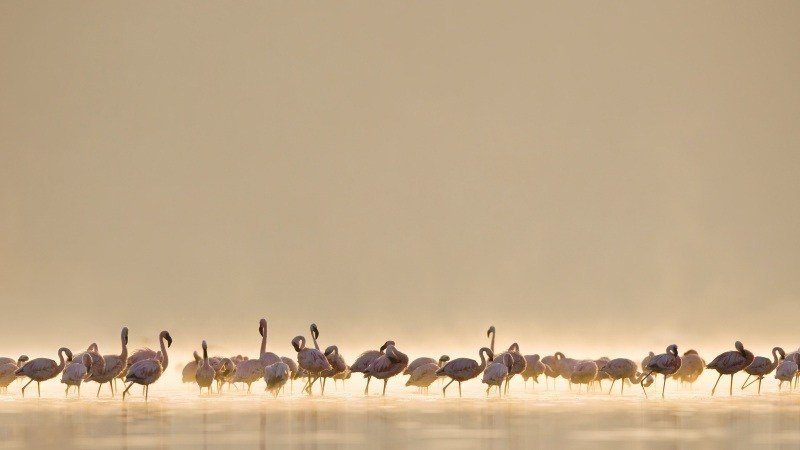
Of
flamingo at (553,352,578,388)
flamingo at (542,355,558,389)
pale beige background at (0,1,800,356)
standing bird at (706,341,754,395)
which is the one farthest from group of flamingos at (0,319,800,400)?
pale beige background at (0,1,800,356)

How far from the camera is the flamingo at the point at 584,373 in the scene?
2545 cm

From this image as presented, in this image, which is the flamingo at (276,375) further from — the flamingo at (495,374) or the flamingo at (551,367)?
the flamingo at (551,367)

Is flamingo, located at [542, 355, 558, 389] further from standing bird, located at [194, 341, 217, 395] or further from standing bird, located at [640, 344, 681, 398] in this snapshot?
standing bird, located at [194, 341, 217, 395]

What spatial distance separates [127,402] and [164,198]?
25.7 m

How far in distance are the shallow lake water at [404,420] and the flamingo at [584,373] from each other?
66 cm

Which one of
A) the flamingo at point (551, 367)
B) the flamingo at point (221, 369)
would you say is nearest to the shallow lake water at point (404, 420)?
the flamingo at point (221, 369)

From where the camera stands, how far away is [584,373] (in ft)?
83.8

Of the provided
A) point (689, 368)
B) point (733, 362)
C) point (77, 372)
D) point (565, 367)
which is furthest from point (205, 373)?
point (733, 362)

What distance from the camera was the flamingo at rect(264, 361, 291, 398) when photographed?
77.3 ft

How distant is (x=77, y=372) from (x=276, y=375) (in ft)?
11.8

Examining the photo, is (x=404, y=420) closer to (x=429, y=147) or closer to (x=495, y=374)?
(x=495, y=374)

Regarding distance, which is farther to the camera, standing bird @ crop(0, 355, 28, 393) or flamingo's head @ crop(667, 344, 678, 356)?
standing bird @ crop(0, 355, 28, 393)

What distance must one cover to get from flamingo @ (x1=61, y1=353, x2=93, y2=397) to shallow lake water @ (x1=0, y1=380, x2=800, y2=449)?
42cm

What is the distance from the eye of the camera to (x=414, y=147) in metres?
48.1
